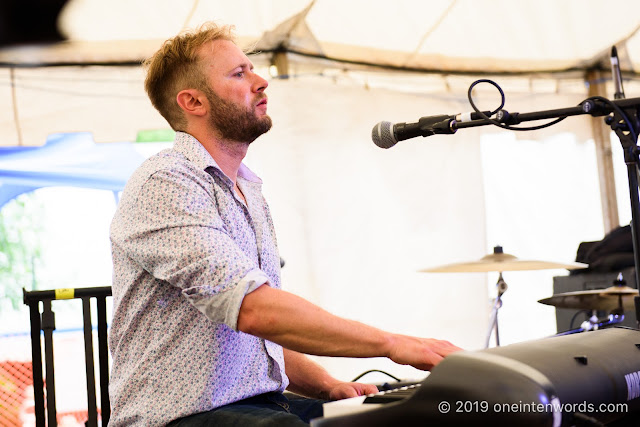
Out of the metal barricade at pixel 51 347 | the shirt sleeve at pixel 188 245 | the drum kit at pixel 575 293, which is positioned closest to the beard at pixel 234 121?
the shirt sleeve at pixel 188 245

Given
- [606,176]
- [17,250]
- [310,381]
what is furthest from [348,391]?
[606,176]

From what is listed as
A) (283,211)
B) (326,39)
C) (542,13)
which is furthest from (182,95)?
(542,13)

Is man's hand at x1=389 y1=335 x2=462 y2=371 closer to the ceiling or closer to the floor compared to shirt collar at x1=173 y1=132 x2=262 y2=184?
closer to the floor

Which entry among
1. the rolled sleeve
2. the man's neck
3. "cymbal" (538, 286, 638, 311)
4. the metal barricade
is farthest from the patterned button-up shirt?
"cymbal" (538, 286, 638, 311)

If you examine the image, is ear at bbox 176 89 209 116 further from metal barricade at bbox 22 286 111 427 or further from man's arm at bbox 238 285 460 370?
man's arm at bbox 238 285 460 370

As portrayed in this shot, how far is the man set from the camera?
1.27 m

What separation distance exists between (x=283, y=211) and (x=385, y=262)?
0.69 metres

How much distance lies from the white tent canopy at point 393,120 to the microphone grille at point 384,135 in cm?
224

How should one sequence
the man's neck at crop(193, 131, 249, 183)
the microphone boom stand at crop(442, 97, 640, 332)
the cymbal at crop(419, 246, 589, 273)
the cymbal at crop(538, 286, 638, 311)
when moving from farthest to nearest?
the cymbal at crop(419, 246, 589, 273)
the cymbal at crop(538, 286, 638, 311)
the man's neck at crop(193, 131, 249, 183)
the microphone boom stand at crop(442, 97, 640, 332)

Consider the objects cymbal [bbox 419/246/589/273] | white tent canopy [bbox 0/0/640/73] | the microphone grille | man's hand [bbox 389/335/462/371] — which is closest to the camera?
man's hand [bbox 389/335/462/371]

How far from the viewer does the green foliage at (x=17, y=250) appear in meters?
3.50

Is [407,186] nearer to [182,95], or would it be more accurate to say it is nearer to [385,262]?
[385,262]

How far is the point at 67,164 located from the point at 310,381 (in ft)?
7.49

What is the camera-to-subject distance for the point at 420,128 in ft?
4.96
